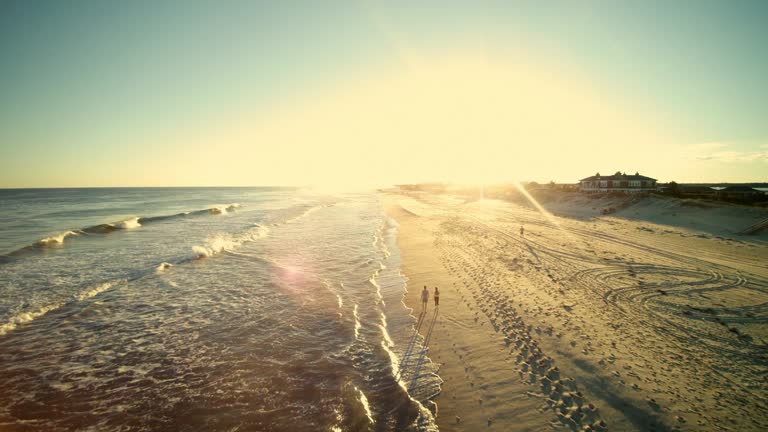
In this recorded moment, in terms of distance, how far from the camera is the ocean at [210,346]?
8094 mm

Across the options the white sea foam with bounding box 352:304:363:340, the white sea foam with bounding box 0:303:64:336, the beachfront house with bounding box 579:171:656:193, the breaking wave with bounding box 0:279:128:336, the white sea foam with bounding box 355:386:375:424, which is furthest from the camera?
the beachfront house with bounding box 579:171:656:193

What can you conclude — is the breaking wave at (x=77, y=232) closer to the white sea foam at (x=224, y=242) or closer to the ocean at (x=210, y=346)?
the ocean at (x=210, y=346)

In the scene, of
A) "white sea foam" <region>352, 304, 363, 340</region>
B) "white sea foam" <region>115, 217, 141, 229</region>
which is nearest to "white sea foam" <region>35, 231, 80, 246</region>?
"white sea foam" <region>115, 217, 141, 229</region>

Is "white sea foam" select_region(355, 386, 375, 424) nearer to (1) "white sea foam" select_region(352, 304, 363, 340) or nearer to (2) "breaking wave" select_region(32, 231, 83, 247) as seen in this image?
(1) "white sea foam" select_region(352, 304, 363, 340)

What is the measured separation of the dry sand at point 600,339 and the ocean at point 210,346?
5.29 ft

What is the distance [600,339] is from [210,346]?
13901 mm

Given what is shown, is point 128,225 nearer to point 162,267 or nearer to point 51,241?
point 51,241

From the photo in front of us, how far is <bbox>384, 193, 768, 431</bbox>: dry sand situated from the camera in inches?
301

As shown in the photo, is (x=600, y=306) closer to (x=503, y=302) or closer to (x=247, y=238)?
(x=503, y=302)

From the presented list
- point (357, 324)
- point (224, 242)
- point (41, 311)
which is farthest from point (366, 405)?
point (224, 242)

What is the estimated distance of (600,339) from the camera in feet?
36.0

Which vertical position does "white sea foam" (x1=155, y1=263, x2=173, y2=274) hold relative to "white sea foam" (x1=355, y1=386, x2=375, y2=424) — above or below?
above

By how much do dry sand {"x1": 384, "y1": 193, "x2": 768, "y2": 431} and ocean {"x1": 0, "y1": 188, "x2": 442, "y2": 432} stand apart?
5.29ft

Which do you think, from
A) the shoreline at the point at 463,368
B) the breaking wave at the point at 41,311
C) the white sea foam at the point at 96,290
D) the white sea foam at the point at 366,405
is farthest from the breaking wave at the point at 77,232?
the shoreline at the point at 463,368
